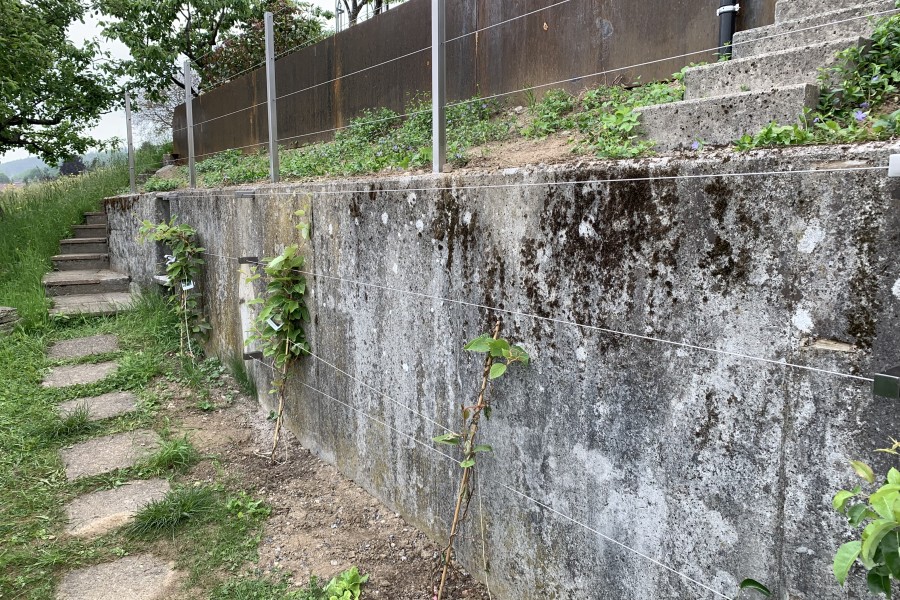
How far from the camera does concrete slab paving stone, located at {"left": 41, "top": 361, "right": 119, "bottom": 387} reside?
4.88m

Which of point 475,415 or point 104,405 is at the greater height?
point 475,415

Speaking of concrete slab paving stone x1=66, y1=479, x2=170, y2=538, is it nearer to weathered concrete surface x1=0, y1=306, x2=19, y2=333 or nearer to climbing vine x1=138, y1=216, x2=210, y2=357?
climbing vine x1=138, y1=216, x2=210, y2=357

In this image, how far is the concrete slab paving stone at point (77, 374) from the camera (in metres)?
4.88

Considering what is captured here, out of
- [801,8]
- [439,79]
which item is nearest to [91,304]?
[439,79]

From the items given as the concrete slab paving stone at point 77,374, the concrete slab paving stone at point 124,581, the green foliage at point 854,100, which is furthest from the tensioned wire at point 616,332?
the concrete slab paving stone at point 77,374

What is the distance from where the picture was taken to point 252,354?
14.3 ft

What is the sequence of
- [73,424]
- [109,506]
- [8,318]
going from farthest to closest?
[8,318]
[73,424]
[109,506]

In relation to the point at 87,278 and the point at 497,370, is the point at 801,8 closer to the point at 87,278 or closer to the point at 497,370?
the point at 497,370

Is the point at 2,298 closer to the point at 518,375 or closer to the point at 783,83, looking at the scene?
the point at 518,375

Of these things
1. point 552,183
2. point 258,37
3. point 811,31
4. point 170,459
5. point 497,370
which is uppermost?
point 258,37

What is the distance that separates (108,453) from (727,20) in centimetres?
419

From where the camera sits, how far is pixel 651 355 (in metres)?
1.63

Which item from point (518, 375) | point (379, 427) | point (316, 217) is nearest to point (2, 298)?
point (316, 217)

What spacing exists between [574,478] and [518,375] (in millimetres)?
380
